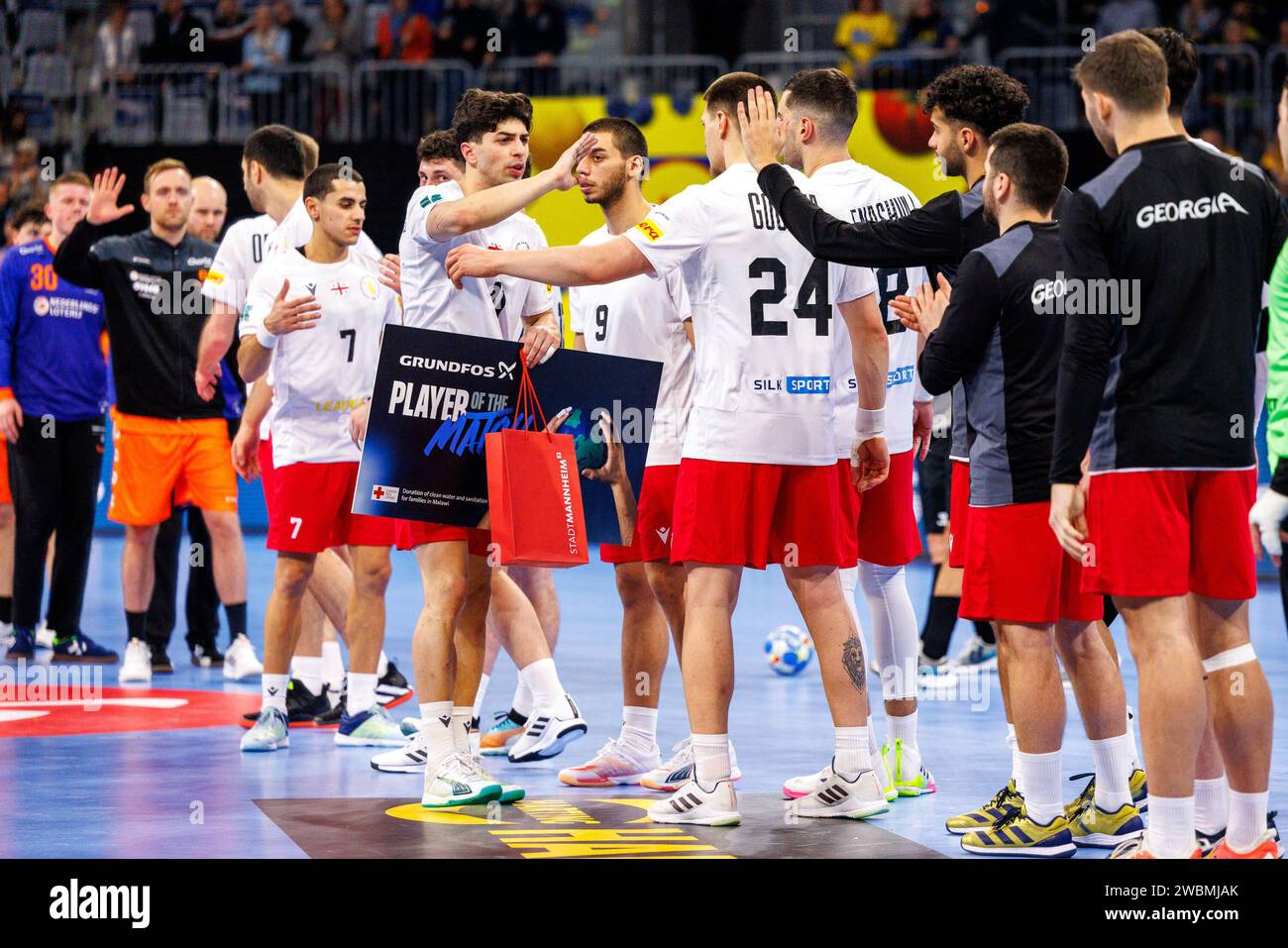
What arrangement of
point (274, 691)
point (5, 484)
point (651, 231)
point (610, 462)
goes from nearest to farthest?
point (651, 231), point (610, 462), point (274, 691), point (5, 484)

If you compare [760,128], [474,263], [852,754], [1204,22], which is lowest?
[852,754]

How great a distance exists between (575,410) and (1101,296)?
2.17 metres

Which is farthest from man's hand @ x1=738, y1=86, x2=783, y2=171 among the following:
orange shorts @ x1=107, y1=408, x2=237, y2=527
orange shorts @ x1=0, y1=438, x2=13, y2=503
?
orange shorts @ x1=0, y1=438, x2=13, y2=503

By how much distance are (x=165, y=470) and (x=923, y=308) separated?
532cm

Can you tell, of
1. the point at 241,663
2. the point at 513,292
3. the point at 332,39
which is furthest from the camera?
the point at 332,39

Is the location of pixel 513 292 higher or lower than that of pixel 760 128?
lower

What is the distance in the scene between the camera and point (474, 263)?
216 inches

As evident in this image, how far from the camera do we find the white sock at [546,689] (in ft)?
22.8

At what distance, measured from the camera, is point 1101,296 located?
454cm

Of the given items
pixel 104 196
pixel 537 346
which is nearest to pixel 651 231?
pixel 537 346

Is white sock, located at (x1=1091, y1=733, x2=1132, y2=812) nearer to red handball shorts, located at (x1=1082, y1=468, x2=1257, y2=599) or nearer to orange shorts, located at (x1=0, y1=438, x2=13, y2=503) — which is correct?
red handball shorts, located at (x1=1082, y1=468, x2=1257, y2=599)

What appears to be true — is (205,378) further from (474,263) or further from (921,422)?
(921,422)

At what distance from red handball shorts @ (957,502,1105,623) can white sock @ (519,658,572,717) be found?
2186 mm

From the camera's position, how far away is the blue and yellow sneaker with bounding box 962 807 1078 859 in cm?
521
